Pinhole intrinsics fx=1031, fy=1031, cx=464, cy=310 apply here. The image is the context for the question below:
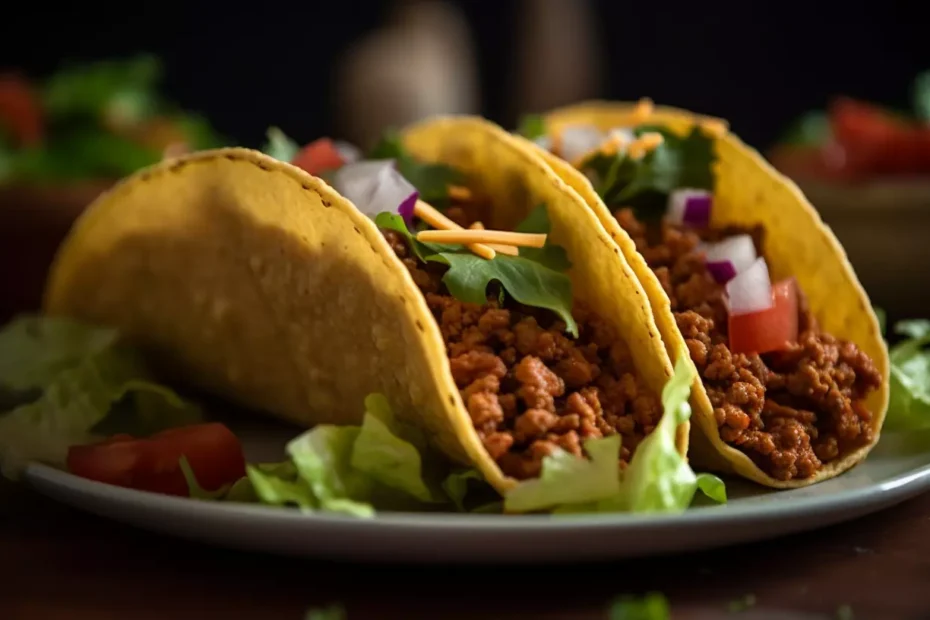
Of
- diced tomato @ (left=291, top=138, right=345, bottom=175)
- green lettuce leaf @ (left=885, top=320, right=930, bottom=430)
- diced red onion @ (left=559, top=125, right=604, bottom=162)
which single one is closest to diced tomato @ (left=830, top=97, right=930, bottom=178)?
green lettuce leaf @ (left=885, top=320, right=930, bottom=430)

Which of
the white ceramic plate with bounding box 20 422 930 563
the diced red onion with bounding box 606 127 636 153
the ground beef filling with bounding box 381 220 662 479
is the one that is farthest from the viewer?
the diced red onion with bounding box 606 127 636 153

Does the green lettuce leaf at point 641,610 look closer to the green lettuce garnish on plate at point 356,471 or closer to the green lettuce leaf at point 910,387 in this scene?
the green lettuce garnish on plate at point 356,471

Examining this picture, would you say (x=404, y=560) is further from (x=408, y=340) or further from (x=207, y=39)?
(x=207, y=39)

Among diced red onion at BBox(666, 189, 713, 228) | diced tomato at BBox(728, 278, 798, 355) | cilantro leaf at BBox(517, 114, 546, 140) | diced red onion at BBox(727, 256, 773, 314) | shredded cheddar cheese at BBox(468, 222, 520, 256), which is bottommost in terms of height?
diced tomato at BBox(728, 278, 798, 355)

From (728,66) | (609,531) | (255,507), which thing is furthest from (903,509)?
(728,66)

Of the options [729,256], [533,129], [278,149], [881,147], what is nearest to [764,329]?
[729,256]

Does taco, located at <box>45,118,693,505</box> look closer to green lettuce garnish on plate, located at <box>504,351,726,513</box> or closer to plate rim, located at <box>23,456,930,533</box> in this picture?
green lettuce garnish on plate, located at <box>504,351,726,513</box>
